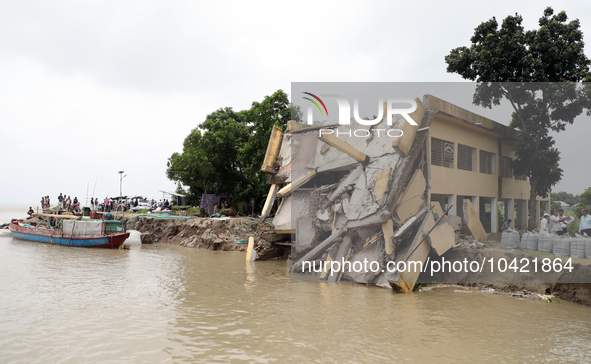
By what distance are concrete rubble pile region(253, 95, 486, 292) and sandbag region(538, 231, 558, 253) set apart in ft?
5.49

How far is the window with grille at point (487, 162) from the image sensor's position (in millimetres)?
12984

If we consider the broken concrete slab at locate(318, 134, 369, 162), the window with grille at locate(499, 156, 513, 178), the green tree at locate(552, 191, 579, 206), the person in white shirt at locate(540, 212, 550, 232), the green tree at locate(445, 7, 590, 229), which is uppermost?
the green tree at locate(445, 7, 590, 229)

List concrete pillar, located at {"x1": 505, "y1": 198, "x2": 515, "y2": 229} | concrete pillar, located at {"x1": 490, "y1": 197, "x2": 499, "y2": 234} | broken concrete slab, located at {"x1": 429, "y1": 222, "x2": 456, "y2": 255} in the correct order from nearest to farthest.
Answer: broken concrete slab, located at {"x1": 429, "y1": 222, "x2": 456, "y2": 255}
concrete pillar, located at {"x1": 490, "y1": 197, "x2": 499, "y2": 234}
concrete pillar, located at {"x1": 505, "y1": 198, "x2": 515, "y2": 229}

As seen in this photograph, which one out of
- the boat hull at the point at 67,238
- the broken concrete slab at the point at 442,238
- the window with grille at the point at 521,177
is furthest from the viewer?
the boat hull at the point at 67,238

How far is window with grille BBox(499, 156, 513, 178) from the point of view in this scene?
1359 cm

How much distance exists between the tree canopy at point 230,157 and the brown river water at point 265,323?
14740 millimetres

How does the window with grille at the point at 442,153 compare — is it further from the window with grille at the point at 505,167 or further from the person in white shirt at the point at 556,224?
the person in white shirt at the point at 556,224

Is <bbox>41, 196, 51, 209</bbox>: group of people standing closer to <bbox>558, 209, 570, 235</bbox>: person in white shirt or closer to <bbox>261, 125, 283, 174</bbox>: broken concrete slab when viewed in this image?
<bbox>261, 125, 283, 174</bbox>: broken concrete slab

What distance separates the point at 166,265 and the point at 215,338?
9.84 metres

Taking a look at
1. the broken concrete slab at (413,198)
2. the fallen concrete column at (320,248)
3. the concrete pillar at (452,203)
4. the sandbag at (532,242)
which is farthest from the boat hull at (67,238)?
the sandbag at (532,242)

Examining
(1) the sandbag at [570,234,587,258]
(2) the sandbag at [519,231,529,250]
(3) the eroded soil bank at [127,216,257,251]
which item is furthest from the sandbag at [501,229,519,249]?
(3) the eroded soil bank at [127,216,257,251]

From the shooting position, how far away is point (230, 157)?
30.5m

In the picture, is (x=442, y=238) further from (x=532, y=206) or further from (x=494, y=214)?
(x=532, y=206)

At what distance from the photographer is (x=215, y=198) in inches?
1357
